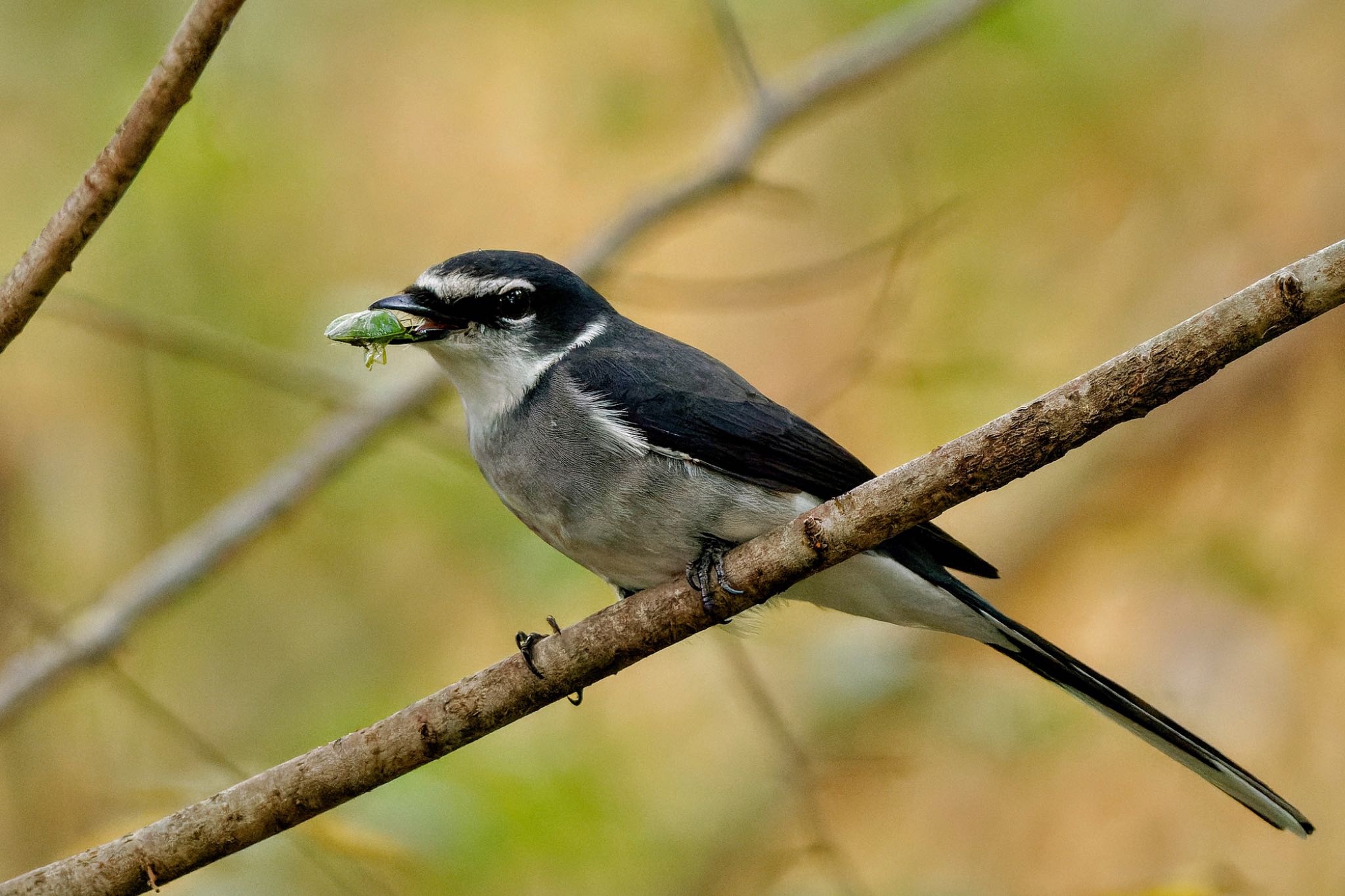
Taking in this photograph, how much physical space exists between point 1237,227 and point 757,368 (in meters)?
2.75

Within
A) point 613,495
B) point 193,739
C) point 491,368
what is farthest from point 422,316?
point 193,739

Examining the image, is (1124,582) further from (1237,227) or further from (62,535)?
(62,535)

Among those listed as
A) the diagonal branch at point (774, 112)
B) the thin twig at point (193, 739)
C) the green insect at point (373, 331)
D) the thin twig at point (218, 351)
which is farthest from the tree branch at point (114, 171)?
the diagonal branch at point (774, 112)

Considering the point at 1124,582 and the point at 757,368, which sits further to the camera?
the point at 757,368

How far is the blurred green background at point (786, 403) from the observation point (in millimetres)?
5645

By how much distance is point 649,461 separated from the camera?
3666 mm

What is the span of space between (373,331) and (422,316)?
245 mm

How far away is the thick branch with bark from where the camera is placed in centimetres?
243

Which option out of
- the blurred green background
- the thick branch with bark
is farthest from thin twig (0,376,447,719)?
the thick branch with bark

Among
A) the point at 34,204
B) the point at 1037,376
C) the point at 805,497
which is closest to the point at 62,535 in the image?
the point at 34,204

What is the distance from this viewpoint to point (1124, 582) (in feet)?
22.6

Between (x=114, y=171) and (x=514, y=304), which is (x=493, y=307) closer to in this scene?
(x=514, y=304)

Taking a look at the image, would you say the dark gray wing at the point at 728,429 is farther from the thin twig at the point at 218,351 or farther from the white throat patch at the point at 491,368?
the thin twig at the point at 218,351

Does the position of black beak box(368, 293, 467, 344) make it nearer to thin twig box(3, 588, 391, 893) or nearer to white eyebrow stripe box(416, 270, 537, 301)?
white eyebrow stripe box(416, 270, 537, 301)
